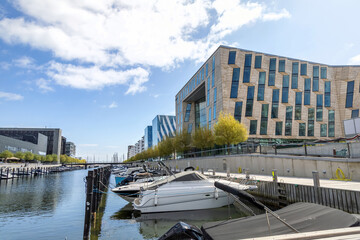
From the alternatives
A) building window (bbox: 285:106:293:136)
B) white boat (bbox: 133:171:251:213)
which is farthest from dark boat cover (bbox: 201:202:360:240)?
building window (bbox: 285:106:293:136)

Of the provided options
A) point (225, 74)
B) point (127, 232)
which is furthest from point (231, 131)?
point (127, 232)

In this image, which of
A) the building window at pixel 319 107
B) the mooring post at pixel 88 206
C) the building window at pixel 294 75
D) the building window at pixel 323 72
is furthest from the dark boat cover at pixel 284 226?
the building window at pixel 323 72

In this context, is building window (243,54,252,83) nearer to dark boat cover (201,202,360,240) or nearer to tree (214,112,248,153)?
tree (214,112,248,153)

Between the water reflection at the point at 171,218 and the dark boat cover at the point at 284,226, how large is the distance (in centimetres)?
625

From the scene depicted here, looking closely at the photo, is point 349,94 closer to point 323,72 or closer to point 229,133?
point 323,72

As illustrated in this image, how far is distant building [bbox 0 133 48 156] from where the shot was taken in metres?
86.7

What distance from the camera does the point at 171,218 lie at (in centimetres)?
1288

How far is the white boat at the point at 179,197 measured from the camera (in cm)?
1348

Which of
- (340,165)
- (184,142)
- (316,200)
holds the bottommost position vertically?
(316,200)

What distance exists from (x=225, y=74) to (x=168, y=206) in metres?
32.2

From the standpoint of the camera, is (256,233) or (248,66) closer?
(256,233)

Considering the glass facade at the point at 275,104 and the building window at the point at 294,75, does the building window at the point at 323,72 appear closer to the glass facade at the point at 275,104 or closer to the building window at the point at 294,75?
the building window at the point at 294,75

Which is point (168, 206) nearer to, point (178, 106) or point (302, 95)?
point (302, 95)

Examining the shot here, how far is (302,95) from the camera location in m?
46.4
